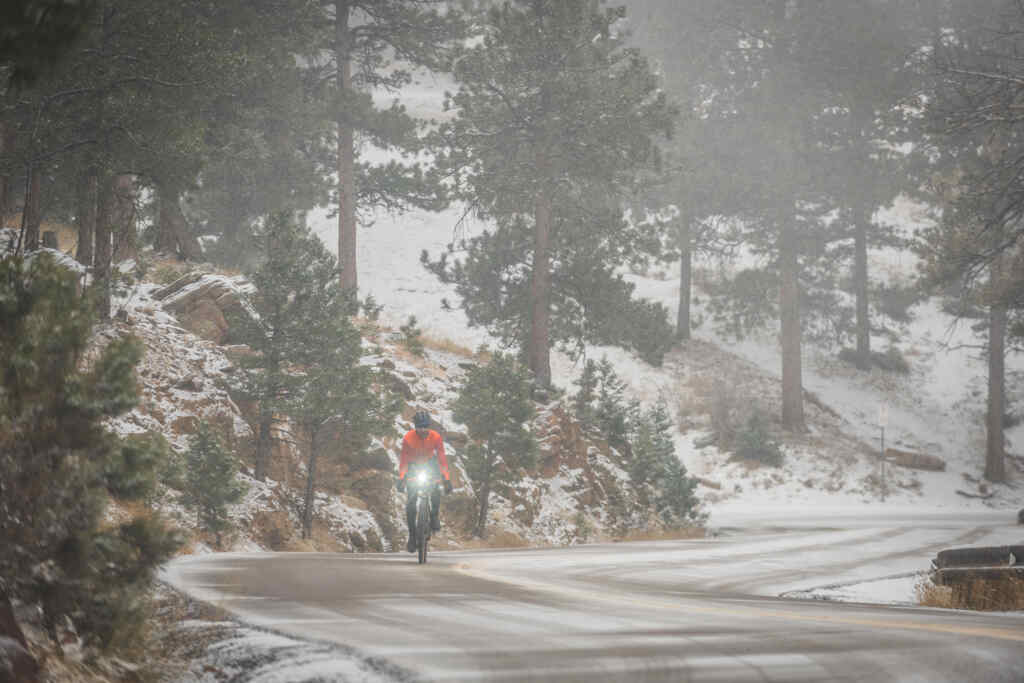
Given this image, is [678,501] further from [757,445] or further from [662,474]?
[757,445]

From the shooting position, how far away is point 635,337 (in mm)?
26766

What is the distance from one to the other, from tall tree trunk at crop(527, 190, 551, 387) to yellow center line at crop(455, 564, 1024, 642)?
17.1 m

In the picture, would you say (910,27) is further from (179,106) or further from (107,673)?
(107,673)

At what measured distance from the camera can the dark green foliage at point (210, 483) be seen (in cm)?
1359

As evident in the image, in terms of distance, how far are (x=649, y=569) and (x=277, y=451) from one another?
852cm

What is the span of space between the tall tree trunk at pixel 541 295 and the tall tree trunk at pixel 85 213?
1219cm

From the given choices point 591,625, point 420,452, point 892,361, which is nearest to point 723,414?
point 892,361

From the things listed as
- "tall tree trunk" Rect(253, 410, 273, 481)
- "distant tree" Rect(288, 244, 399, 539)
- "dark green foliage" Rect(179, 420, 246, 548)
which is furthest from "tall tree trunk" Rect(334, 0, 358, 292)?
"dark green foliage" Rect(179, 420, 246, 548)

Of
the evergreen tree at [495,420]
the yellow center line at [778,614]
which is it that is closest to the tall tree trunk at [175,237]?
the evergreen tree at [495,420]

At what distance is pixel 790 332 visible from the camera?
37531 millimetres

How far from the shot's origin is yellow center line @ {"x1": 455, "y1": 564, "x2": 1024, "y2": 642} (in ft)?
17.3

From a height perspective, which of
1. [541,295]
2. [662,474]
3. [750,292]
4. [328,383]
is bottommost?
[662,474]

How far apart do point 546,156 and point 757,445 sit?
1559cm

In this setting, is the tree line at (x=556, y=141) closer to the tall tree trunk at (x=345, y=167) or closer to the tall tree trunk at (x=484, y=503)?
the tall tree trunk at (x=345, y=167)
